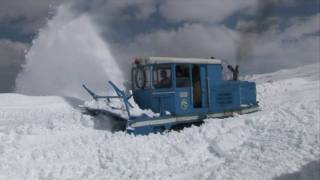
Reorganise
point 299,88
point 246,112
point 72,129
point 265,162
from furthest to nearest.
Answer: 1. point 299,88
2. point 246,112
3. point 72,129
4. point 265,162

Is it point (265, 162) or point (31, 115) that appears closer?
point (265, 162)

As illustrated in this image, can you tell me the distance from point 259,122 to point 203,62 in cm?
307

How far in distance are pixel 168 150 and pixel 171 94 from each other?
330 cm

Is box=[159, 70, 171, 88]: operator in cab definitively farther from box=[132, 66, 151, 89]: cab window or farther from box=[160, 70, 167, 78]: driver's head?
box=[132, 66, 151, 89]: cab window

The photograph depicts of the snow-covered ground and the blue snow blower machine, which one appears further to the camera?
the blue snow blower machine

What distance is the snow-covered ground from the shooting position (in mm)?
9430

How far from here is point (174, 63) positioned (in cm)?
1420

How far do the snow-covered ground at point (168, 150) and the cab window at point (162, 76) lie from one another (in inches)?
64.2

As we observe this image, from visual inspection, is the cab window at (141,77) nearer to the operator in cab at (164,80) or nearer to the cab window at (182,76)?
the operator in cab at (164,80)

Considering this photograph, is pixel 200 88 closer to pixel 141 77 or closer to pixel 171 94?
pixel 171 94

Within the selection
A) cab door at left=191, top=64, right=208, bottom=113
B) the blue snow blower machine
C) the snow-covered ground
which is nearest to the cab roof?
the blue snow blower machine

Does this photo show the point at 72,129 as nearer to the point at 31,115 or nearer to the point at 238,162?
the point at 31,115

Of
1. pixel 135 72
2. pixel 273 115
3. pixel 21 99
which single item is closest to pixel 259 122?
pixel 273 115

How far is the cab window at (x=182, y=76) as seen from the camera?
47.2 feet
